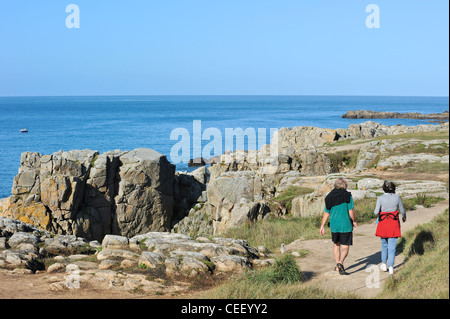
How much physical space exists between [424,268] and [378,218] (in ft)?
5.28

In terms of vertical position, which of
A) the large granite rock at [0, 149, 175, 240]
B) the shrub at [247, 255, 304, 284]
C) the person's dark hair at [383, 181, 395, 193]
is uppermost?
the person's dark hair at [383, 181, 395, 193]

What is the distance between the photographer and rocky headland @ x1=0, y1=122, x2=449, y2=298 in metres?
16.3

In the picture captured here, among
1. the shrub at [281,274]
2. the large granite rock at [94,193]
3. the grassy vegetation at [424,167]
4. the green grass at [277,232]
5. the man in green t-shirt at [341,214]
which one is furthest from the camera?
the large granite rock at [94,193]

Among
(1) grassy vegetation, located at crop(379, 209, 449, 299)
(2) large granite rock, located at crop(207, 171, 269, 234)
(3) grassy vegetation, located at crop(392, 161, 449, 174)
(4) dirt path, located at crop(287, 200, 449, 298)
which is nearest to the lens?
(1) grassy vegetation, located at crop(379, 209, 449, 299)

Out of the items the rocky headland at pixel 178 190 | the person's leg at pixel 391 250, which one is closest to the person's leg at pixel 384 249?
the person's leg at pixel 391 250

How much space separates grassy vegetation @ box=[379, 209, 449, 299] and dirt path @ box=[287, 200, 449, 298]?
39cm

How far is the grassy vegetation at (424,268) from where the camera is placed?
27.8 ft

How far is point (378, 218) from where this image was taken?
10914 mm

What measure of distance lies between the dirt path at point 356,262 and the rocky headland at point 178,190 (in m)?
1.47

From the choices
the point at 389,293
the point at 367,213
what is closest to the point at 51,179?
the point at 367,213

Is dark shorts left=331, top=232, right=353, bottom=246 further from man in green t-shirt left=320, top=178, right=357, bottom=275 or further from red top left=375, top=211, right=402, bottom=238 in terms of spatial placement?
red top left=375, top=211, right=402, bottom=238

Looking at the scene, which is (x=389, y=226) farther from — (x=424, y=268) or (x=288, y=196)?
(x=288, y=196)

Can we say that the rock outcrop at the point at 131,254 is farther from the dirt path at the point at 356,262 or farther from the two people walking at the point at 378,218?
the two people walking at the point at 378,218

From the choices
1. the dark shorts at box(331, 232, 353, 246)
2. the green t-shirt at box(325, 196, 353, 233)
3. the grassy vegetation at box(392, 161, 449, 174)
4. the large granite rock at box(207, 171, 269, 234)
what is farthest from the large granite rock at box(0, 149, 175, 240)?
the green t-shirt at box(325, 196, 353, 233)
